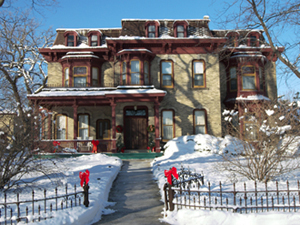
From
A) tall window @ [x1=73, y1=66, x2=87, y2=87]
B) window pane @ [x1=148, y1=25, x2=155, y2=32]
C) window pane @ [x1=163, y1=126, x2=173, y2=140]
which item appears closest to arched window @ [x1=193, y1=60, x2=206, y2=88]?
window pane @ [x1=163, y1=126, x2=173, y2=140]

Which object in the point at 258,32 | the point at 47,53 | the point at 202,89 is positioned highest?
the point at 258,32

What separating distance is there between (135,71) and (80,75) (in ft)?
13.9

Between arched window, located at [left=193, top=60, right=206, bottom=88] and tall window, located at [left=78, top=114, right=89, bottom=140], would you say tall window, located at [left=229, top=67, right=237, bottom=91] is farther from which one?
tall window, located at [left=78, top=114, right=89, bottom=140]

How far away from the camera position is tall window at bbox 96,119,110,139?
20.9 metres

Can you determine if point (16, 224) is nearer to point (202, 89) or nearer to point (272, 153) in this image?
point (272, 153)

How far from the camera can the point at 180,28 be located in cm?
2102

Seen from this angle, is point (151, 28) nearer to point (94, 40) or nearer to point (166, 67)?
point (166, 67)

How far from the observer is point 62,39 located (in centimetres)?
2228

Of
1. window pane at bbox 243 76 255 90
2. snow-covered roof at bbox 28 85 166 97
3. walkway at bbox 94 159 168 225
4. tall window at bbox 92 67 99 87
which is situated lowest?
walkway at bbox 94 159 168 225

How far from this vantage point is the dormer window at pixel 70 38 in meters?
21.7

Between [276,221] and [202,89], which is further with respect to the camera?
[202,89]

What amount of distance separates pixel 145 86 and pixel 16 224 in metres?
14.2

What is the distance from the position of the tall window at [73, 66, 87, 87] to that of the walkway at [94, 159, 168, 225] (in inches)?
407

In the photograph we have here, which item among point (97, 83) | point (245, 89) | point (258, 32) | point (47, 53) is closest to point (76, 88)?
point (97, 83)
